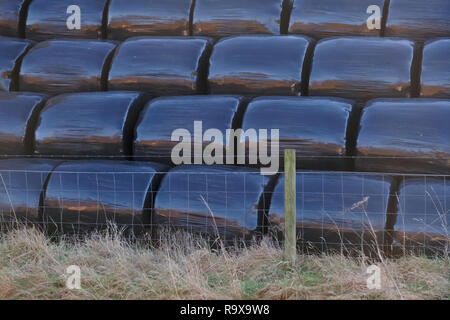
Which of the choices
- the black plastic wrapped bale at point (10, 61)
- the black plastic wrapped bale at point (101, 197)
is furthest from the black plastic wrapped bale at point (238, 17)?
the black plastic wrapped bale at point (101, 197)

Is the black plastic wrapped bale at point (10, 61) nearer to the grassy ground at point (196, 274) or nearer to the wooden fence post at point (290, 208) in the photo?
the grassy ground at point (196, 274)

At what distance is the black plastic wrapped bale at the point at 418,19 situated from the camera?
5.97 m

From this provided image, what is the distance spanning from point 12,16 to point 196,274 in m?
3.92

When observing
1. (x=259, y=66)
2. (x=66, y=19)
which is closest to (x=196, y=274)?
(x=259, y=66)

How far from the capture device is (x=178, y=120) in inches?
211

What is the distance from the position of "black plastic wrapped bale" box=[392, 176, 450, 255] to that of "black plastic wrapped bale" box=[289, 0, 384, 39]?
187cm

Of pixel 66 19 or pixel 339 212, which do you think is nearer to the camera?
pixel 339 212

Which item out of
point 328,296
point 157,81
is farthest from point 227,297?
point 157,81

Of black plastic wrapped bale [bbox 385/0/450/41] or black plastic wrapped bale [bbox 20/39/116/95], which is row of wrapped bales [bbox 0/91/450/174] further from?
black plastic wrapped bale [bbox 385/0/450/41]

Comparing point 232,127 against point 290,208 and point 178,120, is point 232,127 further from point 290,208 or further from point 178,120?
point 290,208

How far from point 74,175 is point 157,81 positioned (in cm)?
121

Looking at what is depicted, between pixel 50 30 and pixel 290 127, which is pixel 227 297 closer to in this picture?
pixel 290 127

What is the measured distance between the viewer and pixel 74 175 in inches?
204

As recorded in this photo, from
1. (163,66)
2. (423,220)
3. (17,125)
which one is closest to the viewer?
(423,220)
